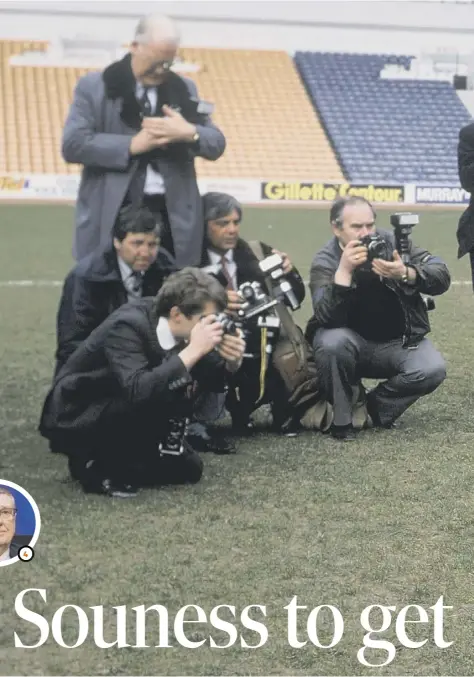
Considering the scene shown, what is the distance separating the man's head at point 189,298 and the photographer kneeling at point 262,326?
2.21ft

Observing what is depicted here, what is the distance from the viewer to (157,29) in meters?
3.12

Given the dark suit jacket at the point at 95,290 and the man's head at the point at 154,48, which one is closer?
the man's head at the point at 154,48

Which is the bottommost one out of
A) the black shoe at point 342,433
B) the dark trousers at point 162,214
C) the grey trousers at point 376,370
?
the black shoe at point 342,433

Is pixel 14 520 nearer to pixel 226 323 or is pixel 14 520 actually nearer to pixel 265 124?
pixel 226 323

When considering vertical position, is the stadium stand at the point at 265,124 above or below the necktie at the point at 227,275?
below

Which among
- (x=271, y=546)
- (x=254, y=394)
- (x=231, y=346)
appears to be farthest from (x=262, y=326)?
(x=271, y=546)

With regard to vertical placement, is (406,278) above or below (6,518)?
below

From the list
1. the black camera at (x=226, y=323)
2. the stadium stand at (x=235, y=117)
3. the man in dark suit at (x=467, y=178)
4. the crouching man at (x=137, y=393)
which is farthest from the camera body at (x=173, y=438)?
the stadium stand at (x=235, y=117)

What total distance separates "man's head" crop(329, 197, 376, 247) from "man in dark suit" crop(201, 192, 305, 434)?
0.66ft

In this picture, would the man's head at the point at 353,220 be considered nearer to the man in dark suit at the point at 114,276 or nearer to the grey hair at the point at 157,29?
the man in dark suit at the point at 114,276

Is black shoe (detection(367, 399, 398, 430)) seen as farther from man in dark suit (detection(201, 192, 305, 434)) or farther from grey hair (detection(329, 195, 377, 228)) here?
grey hair (detection(329, 195, 377, 228))

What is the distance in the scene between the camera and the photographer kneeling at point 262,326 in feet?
11.7

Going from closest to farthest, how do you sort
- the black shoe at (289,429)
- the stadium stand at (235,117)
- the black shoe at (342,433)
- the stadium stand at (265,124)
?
the black shoe at (342,433)
the black shoe at (289,429)
the stadium stand at (235,117)
the stadium stand at (265,124)

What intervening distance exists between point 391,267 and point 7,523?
1.71 meters
